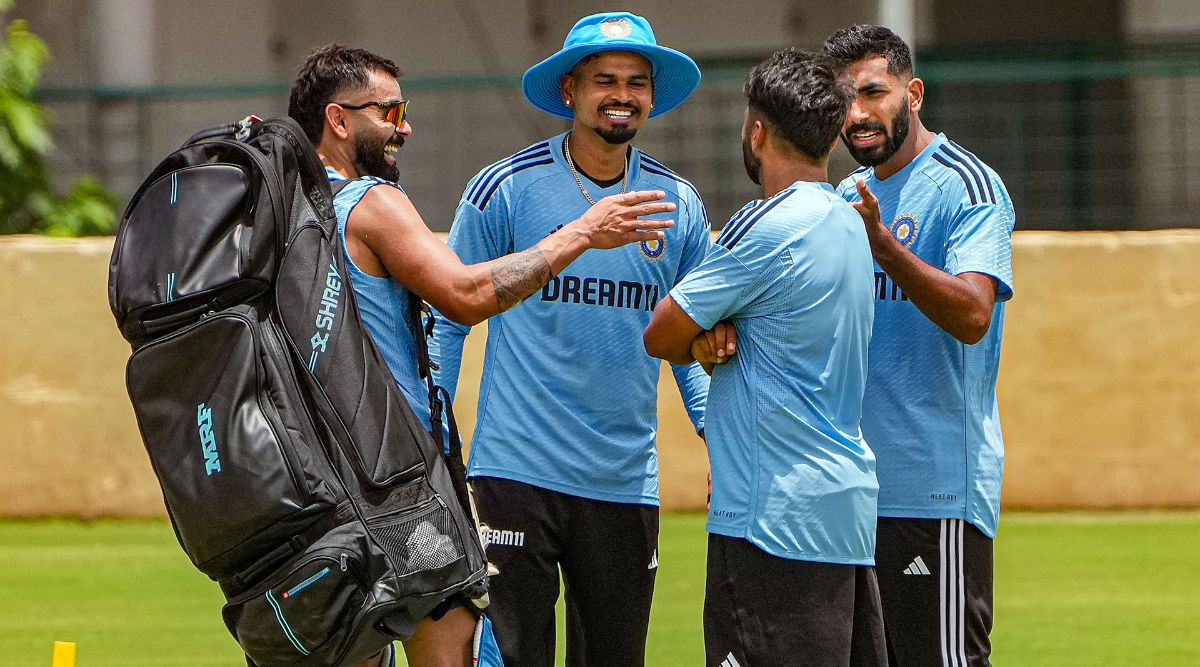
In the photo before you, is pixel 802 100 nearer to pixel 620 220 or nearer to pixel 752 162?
pixel 752 162

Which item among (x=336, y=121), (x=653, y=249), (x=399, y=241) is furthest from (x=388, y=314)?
(x=653, y=249)

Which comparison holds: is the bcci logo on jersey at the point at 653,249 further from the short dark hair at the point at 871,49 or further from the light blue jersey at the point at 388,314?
the light blue jersey at the point at 388,314

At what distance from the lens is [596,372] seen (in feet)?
16.7

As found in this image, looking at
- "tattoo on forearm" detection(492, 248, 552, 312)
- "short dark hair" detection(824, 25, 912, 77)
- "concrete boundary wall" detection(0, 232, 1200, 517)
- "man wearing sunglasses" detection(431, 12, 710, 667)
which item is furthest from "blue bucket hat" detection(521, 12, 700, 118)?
"concrete boundary wall" detection(0, 232, 1200, 517)

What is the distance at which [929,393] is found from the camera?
468cm

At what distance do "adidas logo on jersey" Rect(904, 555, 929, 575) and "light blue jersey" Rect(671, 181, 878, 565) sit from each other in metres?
0.52

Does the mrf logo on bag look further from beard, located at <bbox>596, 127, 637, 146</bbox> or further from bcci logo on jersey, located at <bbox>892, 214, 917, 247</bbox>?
bcci logo on jersey, located at <bbox>892, 214, 917, 247</bbox>

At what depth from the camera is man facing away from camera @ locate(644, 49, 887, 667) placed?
13.3 feet

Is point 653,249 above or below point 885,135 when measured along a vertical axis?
below

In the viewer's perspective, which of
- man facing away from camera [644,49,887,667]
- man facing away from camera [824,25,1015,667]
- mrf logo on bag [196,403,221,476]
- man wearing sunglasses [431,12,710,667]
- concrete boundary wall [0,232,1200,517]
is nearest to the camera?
mrf logo on bag [196,403,221,476]

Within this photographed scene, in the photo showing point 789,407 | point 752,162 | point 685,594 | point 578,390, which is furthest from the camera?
point 685,594

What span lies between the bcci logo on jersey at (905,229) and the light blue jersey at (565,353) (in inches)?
31.0

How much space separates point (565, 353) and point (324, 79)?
1.19 metres

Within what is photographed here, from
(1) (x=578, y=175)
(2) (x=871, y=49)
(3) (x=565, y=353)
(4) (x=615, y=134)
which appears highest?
(2) (x=871, y=49)
